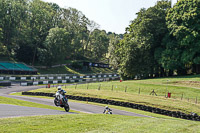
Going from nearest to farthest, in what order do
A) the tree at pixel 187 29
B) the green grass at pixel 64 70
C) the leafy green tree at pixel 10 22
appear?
the tree at pixel 187 29 → the leafy green tree at pixel 10 22 → the green grass at pixel 64 70

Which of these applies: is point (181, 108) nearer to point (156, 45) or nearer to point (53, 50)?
point (156, 45)

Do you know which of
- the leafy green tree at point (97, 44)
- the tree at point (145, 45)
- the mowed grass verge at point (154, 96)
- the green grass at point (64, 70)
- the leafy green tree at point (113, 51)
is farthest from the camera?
the leafy green tree at point (97, 44)

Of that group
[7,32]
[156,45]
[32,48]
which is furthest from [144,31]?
[7,32]

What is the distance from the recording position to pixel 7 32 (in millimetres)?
83688

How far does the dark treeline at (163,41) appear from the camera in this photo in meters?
55.2

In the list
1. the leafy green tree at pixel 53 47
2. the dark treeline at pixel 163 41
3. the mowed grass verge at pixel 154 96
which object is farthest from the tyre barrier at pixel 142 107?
the leafy green tree at pixel 53 47

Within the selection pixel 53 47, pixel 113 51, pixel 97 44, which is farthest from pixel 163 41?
pixel 97 44

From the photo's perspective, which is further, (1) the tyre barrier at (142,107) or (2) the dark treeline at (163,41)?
(2) the dark treeline at (163,41)

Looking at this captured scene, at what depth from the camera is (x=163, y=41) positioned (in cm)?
6147

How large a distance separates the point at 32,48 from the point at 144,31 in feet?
157

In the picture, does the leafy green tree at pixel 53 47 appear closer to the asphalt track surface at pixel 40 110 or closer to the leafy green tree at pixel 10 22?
the leafy green tree at pixel 10 22

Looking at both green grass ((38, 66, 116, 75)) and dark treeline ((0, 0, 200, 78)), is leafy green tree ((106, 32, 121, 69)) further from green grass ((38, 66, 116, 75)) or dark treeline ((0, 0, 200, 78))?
green grass ((38, 66, 116, 75))

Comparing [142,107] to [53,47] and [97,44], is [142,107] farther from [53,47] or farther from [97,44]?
[97,44]

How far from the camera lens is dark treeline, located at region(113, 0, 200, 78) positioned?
→ 181 ft
